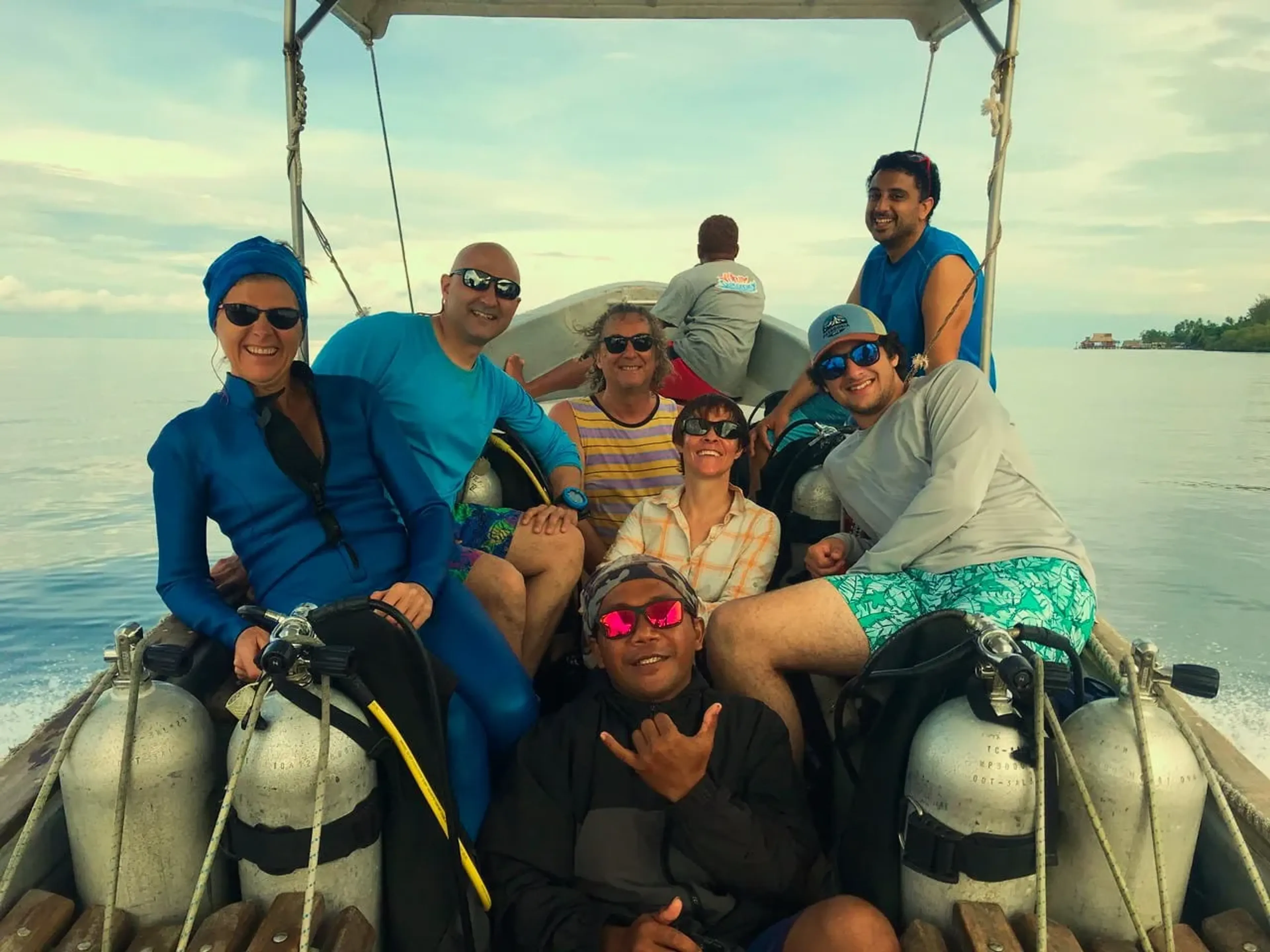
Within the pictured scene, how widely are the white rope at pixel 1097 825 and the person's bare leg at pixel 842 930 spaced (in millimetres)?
341

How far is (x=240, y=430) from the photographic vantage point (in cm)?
183

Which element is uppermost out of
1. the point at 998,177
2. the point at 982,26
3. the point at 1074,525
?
the point at 982,26

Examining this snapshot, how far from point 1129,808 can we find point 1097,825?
10cm

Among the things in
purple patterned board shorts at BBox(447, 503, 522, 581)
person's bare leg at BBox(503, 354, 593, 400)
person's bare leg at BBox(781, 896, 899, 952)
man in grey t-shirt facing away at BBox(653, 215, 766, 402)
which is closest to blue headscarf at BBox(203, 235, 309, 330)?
purple patterned board shorts at BBox(447, 503, 522, 581)

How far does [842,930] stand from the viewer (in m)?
1.34

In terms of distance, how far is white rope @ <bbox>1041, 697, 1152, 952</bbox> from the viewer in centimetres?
135

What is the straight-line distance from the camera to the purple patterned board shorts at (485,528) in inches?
101

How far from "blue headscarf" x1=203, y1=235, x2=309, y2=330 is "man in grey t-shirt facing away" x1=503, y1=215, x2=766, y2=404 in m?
2.35

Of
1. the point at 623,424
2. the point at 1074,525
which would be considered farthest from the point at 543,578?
the point at 1074,525

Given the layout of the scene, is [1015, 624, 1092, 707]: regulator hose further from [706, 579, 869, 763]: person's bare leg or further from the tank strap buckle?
[706, 579, 869, 763]: person's bare leg

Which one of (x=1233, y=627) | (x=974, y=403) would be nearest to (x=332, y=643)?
(x=974, y=403)

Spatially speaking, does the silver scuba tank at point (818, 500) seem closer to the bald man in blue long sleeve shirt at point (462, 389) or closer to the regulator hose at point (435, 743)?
the bald man in blue long sleeve shirt at point (462, 389)

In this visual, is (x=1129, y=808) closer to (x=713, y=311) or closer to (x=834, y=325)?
(x=834, y=325)

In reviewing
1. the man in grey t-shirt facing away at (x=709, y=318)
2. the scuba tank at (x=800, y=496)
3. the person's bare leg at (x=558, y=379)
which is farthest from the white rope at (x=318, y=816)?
the man in grey t-shirt facing away at (x=709, y=318)
